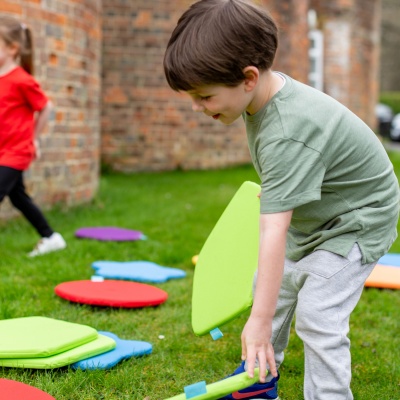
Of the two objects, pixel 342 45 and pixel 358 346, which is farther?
pixel 342 45

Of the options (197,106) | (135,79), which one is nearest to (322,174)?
(197,106)

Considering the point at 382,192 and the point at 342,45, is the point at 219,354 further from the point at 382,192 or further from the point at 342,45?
the point at 342,45

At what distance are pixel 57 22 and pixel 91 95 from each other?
0.94 meters

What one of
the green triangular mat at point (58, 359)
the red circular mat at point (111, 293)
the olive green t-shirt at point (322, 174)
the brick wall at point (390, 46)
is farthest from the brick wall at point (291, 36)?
the brick wall at point (390, 46)

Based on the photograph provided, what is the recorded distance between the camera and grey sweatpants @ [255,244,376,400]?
2004 mm

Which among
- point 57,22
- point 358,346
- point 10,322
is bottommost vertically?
point 358,346

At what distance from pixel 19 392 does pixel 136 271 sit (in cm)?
186

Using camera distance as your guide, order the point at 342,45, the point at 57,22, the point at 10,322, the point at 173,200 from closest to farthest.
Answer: the point at 10,322 → the point at 57,22 → the point at 173,200 → the point at 342,45

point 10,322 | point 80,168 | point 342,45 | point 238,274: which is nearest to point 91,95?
point 80,168

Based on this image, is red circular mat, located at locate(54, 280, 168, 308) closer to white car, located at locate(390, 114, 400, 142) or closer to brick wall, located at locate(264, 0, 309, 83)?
brick wall, located at locate(264, 0, 309, 83)

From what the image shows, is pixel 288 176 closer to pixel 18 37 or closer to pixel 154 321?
pixel 154 321

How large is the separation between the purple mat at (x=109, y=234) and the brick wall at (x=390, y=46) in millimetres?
26015

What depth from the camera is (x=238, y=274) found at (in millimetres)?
2316

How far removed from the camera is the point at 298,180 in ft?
6.00
